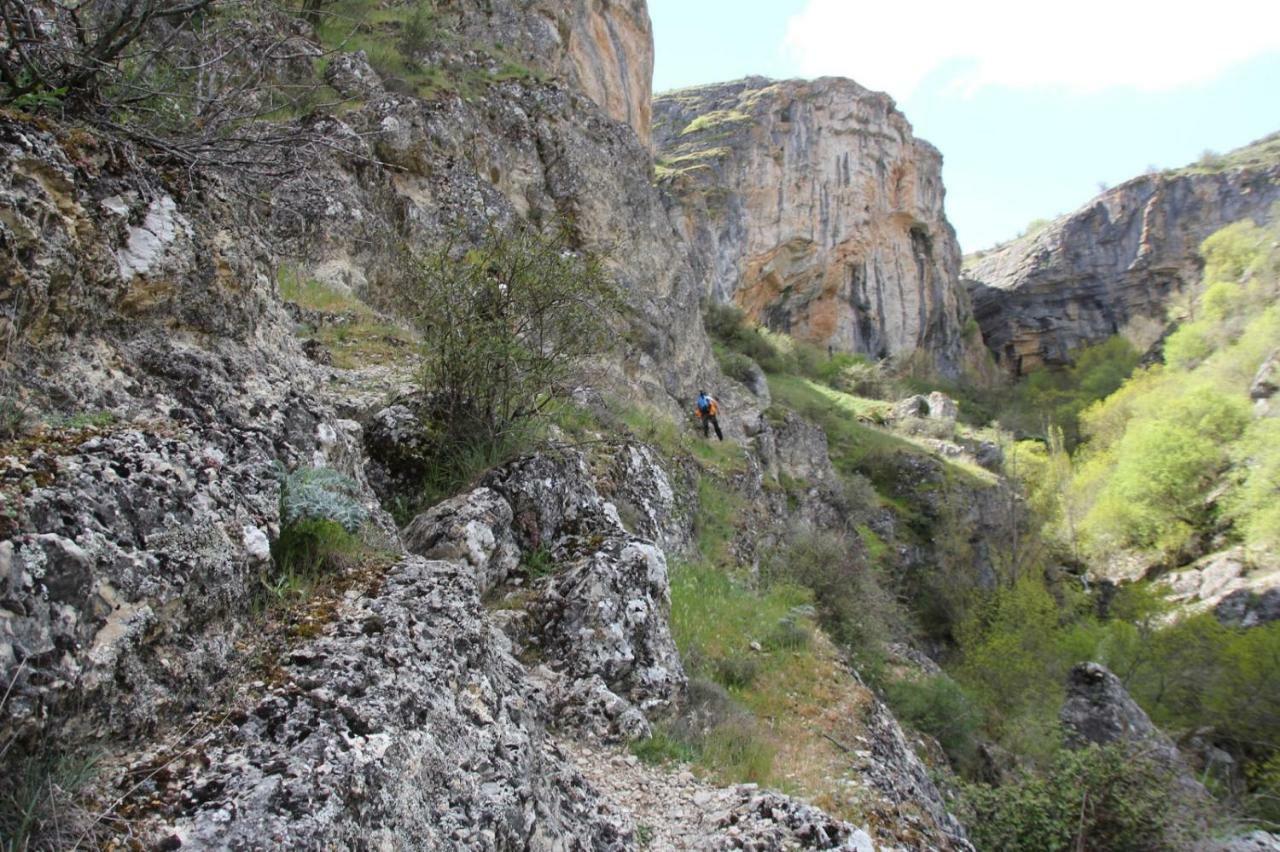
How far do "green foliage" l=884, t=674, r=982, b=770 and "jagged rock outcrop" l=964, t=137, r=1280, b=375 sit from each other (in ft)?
193

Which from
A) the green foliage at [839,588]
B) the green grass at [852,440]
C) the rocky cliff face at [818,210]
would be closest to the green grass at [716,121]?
the rocky cliff face at [818,210]

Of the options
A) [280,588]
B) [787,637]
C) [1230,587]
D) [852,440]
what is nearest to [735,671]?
[787,637]

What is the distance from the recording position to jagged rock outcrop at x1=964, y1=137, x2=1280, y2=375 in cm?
6091

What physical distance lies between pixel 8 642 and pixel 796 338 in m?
53.9

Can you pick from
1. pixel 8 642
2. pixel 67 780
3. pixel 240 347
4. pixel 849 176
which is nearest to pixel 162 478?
pixel 8 642

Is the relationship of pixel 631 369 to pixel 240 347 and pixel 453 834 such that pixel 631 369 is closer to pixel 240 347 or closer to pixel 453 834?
pixel 240 347

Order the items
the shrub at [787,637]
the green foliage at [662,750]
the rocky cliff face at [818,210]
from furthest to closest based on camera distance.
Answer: the rocky cliff face at [818,210]
the shrub at [787,637]
the green foliage at [662,750]

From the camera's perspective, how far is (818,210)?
5341 centimetres

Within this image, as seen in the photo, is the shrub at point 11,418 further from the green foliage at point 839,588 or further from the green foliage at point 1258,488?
the green foliage at point 1258,488

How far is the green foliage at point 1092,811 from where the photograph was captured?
21.3 ft

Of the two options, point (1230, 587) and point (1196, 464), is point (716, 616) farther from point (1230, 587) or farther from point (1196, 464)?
point (1196, 464)

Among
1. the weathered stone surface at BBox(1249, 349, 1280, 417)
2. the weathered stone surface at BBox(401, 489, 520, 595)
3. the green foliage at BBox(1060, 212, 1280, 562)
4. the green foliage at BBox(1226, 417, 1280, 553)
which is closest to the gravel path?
the weathered stone surface at BBox(401, 489, 520, 595)

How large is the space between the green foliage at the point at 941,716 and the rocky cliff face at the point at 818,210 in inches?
1492

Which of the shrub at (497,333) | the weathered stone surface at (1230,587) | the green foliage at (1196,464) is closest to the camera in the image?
the shrub at (497,333)
